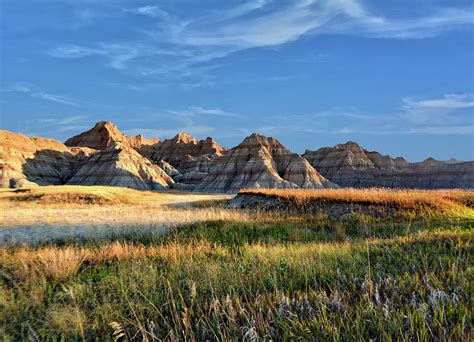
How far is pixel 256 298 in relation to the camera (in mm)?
4188

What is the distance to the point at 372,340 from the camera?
3076 millimetres

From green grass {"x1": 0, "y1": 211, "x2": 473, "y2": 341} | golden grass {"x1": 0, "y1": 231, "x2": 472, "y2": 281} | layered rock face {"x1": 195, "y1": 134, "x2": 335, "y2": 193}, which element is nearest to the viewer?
green grass {"x1": 0, "y1": 211, "x2": 473, "y2": 341}

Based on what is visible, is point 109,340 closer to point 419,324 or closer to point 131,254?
point 419,324

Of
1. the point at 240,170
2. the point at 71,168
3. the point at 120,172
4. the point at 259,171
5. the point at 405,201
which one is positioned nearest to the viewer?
Answer: the point at 405,201

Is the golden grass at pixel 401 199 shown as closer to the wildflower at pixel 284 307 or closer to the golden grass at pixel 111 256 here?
the golden grass at pixel 111 256

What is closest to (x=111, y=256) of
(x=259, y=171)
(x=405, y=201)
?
(x=405, y=201)

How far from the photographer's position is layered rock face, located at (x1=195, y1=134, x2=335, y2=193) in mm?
101188

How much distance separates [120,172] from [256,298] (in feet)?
353

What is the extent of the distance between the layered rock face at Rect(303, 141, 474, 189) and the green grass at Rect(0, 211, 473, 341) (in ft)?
357

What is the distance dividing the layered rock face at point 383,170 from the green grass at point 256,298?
4287 inches

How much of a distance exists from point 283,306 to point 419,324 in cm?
143

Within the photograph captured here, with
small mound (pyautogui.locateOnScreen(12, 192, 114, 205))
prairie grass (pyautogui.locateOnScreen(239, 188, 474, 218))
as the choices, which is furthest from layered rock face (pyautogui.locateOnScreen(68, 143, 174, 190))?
prairie grass (pyautogui.locateOnScreen(239, 188, 474, 218))

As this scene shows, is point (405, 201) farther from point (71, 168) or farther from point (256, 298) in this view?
point (71, 168)

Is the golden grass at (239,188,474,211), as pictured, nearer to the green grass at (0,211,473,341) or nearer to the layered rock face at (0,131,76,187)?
the green grass at (0,211,473,341)
